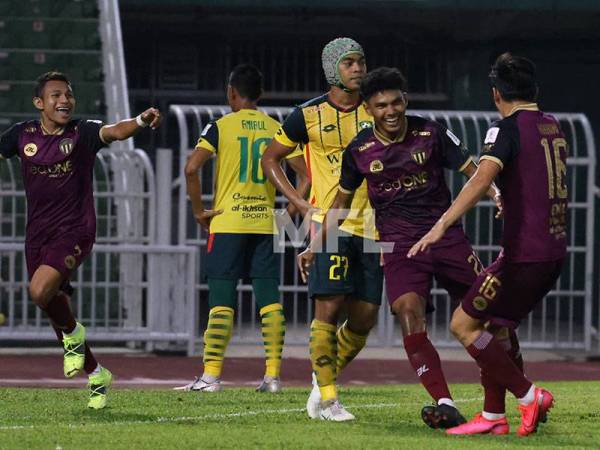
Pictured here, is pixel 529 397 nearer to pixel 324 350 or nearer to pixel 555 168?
pixel 555 168

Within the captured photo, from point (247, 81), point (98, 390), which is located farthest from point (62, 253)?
point (247, 81)

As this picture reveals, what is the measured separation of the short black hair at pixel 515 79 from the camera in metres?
8.64

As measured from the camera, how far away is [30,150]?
10.3 m

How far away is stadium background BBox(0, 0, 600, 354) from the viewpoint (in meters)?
21.5

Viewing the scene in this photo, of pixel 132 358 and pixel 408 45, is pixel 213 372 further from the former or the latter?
pixel 408 45

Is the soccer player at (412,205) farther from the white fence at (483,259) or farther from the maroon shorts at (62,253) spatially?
the white fence at (483,259)

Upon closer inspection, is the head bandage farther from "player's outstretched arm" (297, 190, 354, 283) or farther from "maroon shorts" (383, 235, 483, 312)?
"maroon shorts" (383, 235, 483, 312)

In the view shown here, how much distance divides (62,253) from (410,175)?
2364 mm

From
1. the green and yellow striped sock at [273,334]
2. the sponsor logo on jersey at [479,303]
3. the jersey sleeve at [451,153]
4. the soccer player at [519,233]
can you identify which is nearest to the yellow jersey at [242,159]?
the green and yellow striped sock at [273,334]

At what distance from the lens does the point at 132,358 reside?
622 inches

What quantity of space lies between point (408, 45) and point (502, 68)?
52.4ft

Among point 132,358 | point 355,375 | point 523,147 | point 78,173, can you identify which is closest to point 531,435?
point 523,147

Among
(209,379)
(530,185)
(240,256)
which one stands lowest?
(209,379)

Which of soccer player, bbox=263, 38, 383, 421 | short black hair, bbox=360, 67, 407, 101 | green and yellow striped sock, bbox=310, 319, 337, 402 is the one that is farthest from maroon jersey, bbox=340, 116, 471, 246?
green and yellow striped sock, bbox=310, 319, 337, 402
